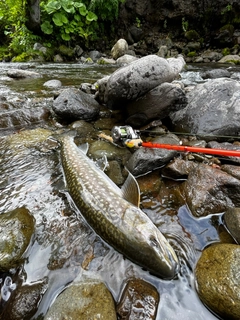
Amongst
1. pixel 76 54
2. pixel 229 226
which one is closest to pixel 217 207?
pixel 229 226

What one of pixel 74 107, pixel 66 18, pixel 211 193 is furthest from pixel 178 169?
pixel 66 18

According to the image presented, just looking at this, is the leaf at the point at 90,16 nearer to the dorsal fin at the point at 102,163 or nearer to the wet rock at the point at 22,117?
the wet rock at the point at 22,117

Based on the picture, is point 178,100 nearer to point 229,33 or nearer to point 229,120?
point 229,120

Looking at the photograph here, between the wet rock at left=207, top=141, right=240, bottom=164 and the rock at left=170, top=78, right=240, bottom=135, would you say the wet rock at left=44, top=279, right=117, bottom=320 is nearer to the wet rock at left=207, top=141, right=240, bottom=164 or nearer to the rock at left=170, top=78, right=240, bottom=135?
the wet rock at left=207, top=141, right=240, bottom=164

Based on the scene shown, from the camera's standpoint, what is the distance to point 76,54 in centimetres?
1995

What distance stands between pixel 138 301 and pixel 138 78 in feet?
13.0

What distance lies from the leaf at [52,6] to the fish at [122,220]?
64.1 ft

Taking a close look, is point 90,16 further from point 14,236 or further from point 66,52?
point 14,236

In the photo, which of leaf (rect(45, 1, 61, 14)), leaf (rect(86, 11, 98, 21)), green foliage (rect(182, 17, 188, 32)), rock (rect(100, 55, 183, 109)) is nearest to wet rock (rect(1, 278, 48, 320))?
rock (rect(100, 55, 183, 109))

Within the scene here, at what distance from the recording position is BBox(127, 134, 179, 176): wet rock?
3.88 meters

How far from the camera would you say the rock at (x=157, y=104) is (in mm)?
4875

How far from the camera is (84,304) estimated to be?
2078mm

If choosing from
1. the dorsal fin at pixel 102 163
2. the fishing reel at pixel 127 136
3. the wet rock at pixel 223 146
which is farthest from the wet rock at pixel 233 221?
the dorsal fin at pixel 102 163

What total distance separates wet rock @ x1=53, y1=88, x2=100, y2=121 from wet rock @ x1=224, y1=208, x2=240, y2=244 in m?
4.13
